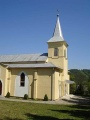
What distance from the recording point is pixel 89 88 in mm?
50781

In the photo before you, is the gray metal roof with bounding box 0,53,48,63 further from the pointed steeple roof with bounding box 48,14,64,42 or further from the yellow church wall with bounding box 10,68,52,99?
the yellow church wall with bounding box 10,68,52,99

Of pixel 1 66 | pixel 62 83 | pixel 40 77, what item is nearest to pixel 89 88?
pixel 62 83

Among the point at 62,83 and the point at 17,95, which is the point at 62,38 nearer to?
the point at 62,83

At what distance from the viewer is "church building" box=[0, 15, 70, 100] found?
104 feet

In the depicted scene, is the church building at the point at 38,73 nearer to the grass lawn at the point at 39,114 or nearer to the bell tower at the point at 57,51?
the bell tower at the point at 57,51

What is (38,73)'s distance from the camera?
32.2 metres

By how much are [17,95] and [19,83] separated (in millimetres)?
2130

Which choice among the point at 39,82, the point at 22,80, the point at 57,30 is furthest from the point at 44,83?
the point at 57,30

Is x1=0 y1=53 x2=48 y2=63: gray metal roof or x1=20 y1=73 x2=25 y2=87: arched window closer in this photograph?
x1=20 y1=73 x2=25 y2=87: arched window

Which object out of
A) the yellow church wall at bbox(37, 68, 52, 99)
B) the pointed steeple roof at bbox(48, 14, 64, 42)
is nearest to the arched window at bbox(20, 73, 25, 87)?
the yellow church wall at bbox(37, 68, 52, 99)

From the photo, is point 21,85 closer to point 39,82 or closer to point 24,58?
point 39,82

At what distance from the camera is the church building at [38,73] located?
31.5m

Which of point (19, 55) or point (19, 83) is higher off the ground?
point (19, 55)

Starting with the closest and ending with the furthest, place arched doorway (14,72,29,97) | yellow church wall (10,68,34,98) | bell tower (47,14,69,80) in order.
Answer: yellow church wall (10,68,34,98), arched doorway (14,72,29,97), bell tower (47,14,69,80)
